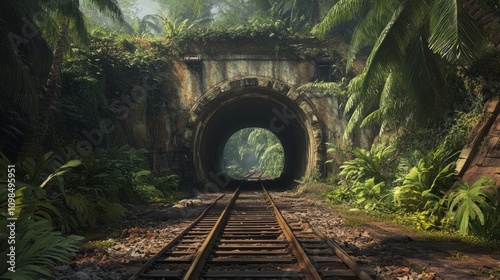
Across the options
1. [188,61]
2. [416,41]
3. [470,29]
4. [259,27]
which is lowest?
[470,29]

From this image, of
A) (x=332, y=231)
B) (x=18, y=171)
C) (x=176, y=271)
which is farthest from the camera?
(x=332, y=231)

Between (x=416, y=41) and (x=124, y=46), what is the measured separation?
12278 millimetres

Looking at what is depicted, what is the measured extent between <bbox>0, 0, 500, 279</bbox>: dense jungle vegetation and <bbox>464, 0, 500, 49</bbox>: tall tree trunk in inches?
0.8

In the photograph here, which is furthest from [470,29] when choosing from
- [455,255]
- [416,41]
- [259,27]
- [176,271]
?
[259,27]

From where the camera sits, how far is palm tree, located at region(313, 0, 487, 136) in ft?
19.0

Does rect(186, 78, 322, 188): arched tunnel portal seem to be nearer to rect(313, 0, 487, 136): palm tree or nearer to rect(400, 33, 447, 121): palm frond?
rect(313, 0, 487, 136): palm tree

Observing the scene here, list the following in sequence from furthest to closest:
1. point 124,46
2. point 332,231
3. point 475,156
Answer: point 124,46, point 475,156, point 332,231

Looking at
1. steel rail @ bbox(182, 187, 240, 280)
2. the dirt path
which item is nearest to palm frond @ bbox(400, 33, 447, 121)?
the dirt path

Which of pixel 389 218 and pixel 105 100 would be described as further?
pixel 105 100

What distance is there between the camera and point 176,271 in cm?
421

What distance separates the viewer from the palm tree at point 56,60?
880 centimetres

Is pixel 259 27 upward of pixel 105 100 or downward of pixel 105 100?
upward

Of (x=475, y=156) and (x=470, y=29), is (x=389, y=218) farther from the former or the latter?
(x=470, y=29)

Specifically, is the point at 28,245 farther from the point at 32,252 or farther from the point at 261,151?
the point at 261,151
